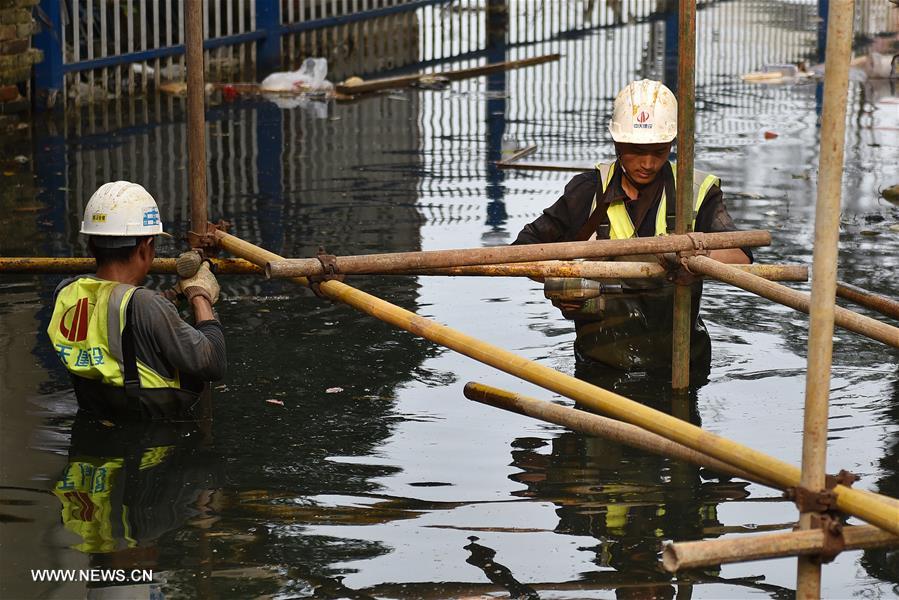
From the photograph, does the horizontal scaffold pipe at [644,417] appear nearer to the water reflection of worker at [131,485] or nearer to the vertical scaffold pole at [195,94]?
the water reflection of worker at [131,485]

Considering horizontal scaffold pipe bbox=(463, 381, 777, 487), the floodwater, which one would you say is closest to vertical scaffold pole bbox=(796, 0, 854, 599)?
horizontal scaffold pipe bbox=(463, 381, 777, 487)

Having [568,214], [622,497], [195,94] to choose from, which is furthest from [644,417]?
[195,94]

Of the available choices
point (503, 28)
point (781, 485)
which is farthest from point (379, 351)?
point (503, 28)

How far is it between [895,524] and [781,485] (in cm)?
40

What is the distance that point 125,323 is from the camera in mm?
5766

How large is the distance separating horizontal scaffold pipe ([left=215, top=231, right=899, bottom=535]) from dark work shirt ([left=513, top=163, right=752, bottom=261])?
5.21ft

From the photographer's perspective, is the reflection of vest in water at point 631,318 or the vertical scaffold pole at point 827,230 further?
the reflection of vest in water at point 631,318

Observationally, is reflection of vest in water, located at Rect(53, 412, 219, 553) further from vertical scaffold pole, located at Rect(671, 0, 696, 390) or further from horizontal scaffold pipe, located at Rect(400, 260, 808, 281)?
vertical scaffold pole, located at Rect(671, 0, 696, 390)

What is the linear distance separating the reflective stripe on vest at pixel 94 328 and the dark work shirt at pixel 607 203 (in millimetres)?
1911

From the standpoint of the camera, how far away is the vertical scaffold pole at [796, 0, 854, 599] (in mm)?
3748

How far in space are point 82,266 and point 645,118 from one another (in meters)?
2.70

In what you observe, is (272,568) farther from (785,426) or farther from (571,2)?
(571,2)

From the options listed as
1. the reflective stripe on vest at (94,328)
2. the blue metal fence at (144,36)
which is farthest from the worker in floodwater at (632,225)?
the blue metal fence at (144,36)

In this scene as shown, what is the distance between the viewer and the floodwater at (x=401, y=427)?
16.1ft
